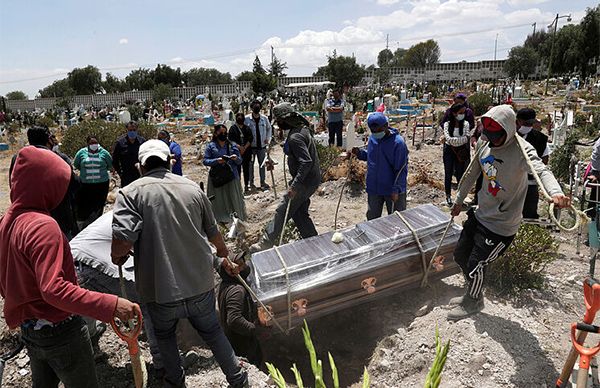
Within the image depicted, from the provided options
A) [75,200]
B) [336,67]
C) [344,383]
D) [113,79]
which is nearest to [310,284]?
[344,383]

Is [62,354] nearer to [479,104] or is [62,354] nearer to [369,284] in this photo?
[369,284]

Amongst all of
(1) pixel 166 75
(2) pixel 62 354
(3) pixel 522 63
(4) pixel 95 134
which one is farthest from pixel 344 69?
(2) pixel 62 354

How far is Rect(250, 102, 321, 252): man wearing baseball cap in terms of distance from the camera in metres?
4.38

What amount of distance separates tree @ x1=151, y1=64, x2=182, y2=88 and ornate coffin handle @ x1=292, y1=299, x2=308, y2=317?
66911mm

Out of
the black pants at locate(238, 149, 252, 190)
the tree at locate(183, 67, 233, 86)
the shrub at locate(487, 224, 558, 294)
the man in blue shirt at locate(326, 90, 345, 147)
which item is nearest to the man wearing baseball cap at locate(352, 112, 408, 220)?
the shrub at locate(487, 224, 558, 294)

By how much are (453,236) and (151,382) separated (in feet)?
9.04

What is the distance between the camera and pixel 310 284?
3.35 metres

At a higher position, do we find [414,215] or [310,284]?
[414,215]

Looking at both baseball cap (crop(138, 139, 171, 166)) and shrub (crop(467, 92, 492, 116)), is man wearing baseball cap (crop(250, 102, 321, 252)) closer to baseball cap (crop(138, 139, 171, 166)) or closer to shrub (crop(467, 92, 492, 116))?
baseball cap (crop(138, 139, 171, 166))

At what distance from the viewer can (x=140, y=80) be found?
221 feet

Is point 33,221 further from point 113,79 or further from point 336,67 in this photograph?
point 113,79

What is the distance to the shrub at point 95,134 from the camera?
13000 mm

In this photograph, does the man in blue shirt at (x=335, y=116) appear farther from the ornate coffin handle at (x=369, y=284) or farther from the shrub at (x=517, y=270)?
the ornate coffin handle at (x=369, y=284)

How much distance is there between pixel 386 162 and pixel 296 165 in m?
0.97
